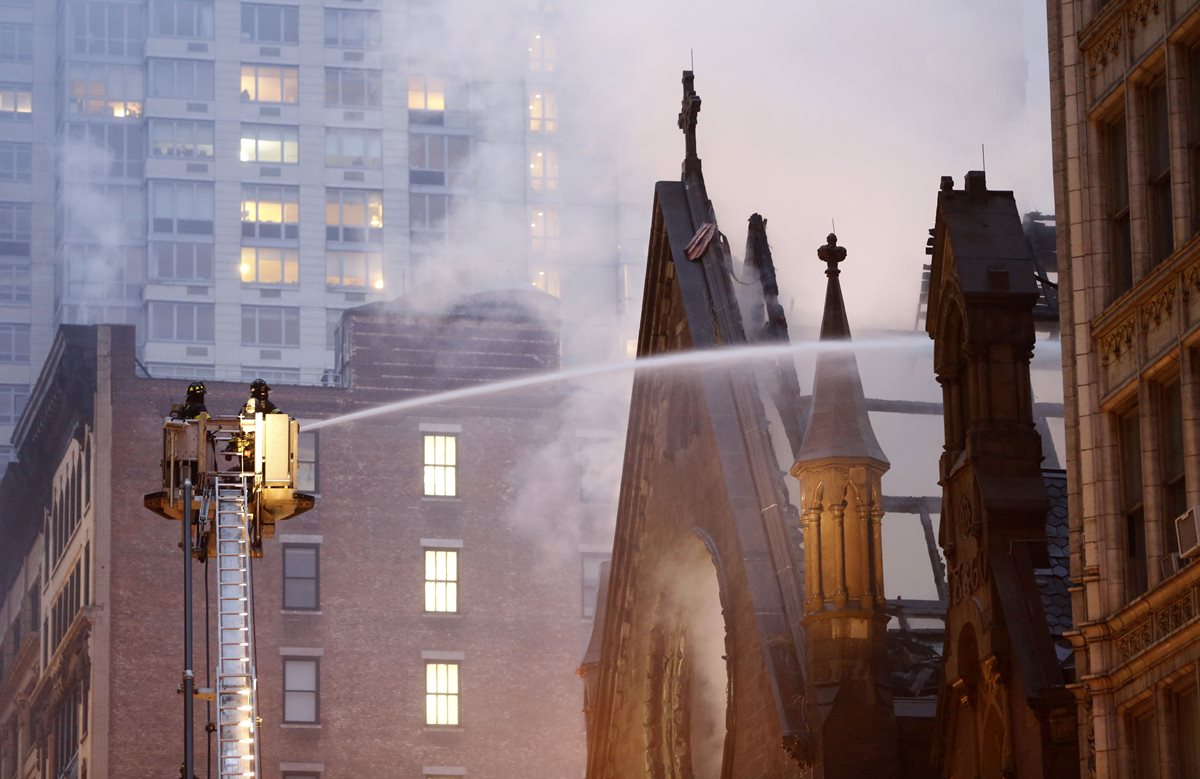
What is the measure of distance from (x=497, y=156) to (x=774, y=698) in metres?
108

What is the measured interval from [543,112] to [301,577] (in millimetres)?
63161

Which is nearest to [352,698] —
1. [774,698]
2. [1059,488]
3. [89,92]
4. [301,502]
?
[774,698]

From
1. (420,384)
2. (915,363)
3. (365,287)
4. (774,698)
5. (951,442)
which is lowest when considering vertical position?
(774,698)

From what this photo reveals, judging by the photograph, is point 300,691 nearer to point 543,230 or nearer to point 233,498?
point 233,498

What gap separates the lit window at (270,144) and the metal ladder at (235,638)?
122 m

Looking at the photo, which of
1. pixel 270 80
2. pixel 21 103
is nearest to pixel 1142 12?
pixel 270 80

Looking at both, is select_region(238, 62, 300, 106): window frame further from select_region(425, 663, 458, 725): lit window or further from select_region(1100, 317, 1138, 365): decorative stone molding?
select_region(1100, 317, 1138, 365): decorative stone molding

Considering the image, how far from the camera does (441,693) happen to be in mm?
84188

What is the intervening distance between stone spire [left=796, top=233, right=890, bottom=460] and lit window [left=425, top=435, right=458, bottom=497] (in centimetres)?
4882

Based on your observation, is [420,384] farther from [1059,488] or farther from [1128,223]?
[1128,223]

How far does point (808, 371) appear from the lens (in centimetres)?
4731

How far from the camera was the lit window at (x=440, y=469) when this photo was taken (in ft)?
281

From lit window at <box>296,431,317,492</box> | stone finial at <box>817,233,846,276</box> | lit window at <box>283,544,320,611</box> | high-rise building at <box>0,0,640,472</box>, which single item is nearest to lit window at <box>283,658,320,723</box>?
lit window at <box>283,544,320,611</box>

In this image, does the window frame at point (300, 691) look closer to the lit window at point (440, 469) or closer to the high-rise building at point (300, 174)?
the lit window at point (440, 469)
